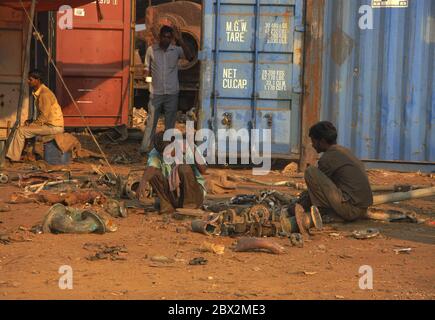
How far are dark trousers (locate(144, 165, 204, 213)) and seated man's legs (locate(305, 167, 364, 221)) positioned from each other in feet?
3.96

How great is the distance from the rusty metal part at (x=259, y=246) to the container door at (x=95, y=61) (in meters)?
9.31

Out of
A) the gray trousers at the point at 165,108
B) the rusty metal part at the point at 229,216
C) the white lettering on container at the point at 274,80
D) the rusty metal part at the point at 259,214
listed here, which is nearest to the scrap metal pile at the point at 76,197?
the rusty metal part at the point at 229,216

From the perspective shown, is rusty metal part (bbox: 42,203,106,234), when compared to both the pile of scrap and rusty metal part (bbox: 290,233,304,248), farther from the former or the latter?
Answer: rusty metal part (bbox: 290,233,304,248)

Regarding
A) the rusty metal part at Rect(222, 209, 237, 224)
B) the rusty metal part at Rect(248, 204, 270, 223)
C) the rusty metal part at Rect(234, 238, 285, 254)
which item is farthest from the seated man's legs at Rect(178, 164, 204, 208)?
the rusty metal part at Rect(234, 238, 285, 254)

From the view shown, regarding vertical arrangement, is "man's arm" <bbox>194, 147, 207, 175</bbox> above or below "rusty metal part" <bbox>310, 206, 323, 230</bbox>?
above

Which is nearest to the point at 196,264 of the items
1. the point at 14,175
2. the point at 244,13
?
the point at 14,175

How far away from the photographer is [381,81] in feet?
41.2

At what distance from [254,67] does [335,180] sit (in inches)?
179

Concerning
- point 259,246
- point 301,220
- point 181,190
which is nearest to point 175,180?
point 181,190

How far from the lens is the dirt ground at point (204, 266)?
5.79 metres

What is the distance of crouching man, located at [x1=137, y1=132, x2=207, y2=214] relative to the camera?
28.8ft

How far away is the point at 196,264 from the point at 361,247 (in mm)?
1593

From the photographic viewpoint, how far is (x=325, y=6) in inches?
493

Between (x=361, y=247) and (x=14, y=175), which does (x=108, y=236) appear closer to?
(x=361, y=247)
